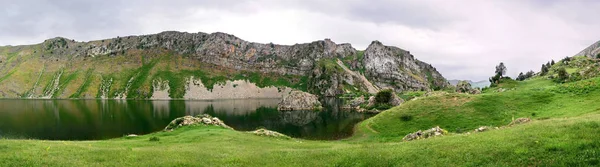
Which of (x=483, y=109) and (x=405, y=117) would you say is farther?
(x=405, y=117)

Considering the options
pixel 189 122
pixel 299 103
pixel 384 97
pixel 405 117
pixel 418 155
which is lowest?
pixel 299 103

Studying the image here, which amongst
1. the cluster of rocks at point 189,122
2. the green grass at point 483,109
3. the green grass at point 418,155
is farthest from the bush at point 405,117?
the green grass at point 418,155

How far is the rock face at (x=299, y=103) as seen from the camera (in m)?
166

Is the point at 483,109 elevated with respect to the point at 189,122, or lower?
elevated

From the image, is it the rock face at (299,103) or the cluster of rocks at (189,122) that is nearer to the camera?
the cluster of rocks at (189,122)

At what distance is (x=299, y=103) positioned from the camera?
167m

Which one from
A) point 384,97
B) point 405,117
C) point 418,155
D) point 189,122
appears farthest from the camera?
point 384,97

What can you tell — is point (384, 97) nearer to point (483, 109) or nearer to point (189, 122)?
point (483, 109)

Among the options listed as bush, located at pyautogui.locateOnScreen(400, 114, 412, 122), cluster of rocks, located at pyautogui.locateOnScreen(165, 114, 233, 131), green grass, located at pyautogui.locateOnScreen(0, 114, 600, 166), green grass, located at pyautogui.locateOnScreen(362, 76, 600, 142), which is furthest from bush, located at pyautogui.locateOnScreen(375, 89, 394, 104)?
green grass, located at pyautogui.locateOnScreen(0, 114, 600, 166)

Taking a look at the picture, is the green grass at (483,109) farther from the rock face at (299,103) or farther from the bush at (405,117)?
the rock face at (299,103)

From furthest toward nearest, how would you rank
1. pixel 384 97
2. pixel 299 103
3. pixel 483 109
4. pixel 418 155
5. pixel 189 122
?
pixel 299 103 → pixel 384 97 → pixel 189 122 → pixel 483 109 → pixel 418 155

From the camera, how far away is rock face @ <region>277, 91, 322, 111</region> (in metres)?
166

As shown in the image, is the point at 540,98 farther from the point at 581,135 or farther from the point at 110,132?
the point at 110,132

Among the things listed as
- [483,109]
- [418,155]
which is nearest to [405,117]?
[483,109]
